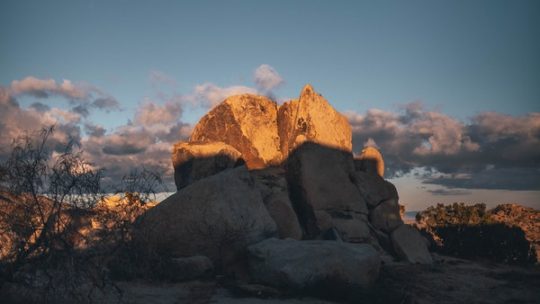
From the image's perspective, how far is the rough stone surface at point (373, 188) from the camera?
2045cm

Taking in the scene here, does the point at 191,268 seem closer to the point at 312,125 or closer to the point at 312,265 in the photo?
the point at 312,265

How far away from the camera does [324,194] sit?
19.0m

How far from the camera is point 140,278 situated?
Answer: 40.4 feet

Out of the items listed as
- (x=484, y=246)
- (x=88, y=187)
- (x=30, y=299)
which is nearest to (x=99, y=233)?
(x=88, y=187)

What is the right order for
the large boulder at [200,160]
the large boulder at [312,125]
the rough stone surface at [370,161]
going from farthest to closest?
1. the rough stone surface at [370,161]
2. the large boulder at [312,125]
3. the large boulder at [200,160]

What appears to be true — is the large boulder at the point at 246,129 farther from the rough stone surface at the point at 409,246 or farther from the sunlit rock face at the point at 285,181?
the rough stone surface at the point at 409,246

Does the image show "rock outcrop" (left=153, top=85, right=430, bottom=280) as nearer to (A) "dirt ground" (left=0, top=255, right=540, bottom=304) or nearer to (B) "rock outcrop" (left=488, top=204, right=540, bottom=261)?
(A) "dirt ground" (left=0, top=255, right=540, bottom=304)

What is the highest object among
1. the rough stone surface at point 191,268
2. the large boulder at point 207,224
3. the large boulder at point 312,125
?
the large boulder at point 312,125

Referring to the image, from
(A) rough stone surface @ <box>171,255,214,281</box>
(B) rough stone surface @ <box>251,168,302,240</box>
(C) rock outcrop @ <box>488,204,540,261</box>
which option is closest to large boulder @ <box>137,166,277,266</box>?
(A) rough stone surface @ <box>171,255,214,281</box>

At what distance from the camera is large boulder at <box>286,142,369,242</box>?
1839cm

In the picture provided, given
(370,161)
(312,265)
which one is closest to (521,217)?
(370,161)

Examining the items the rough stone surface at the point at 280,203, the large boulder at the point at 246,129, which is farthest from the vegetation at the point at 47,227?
the large boulder at the point at 246,129

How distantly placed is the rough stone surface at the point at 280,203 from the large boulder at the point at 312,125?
1.59 metres

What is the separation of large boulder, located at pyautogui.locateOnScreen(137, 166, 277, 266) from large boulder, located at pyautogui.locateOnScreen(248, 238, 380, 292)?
1424 millimetres
